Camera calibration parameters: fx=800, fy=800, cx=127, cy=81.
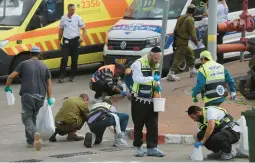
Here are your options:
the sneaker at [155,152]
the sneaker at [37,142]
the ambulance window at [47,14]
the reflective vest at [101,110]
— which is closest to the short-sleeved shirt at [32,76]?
the sneaker at [37,142]

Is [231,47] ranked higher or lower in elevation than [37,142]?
higher

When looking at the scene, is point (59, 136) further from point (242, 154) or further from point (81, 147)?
point (242, 154)

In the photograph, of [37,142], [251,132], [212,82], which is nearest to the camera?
[251,132]

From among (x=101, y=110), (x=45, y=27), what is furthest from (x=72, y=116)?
(x=45, y=27)

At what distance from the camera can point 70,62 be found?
19172 millimetres

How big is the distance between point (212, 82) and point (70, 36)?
711 cm

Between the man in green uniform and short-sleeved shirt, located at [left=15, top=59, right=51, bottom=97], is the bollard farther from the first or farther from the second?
the man in green uniform

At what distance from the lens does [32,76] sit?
12.7 metres

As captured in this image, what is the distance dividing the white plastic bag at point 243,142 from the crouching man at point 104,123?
2052 millimetres

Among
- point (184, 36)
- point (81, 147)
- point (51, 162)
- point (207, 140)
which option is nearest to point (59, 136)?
point (81, 147)

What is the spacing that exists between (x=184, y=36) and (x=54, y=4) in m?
3.67

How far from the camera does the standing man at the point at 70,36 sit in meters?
18.6

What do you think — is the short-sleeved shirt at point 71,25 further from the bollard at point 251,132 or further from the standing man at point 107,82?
the bollard at point 251,132

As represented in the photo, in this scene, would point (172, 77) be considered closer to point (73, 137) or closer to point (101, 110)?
point (73, 137)
